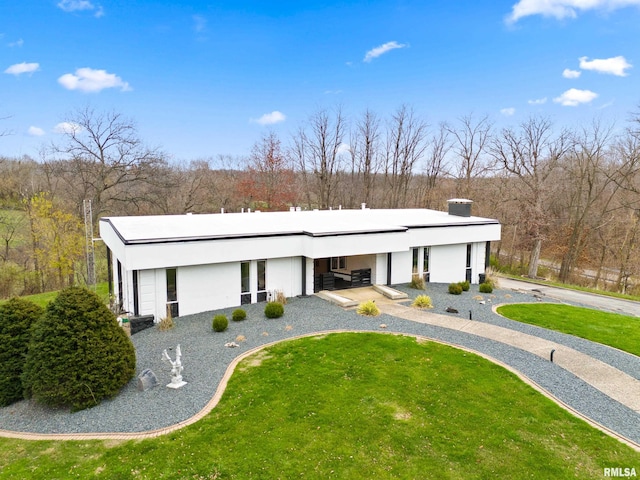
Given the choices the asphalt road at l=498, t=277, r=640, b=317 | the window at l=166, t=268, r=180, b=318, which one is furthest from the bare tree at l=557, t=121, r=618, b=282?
the window at l=166, t=268, r=180, b=318

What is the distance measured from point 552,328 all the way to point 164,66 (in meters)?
30.9

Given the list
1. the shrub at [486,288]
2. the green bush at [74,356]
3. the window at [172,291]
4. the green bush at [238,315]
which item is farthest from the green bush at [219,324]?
the shrub at [486,288]

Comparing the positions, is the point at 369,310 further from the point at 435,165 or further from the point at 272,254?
the point at 435,165

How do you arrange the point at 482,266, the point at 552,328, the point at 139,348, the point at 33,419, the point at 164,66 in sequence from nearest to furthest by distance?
the point at 33,419
the point at 139,348
the point at 552,328
the point at 482,266
the point at 164,66

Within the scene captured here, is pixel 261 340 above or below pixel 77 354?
below

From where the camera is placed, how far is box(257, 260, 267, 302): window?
18.3m

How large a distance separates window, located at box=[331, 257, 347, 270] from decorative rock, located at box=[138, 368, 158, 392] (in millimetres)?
14408

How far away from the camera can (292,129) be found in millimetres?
42938

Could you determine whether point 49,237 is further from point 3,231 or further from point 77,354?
point 77,354

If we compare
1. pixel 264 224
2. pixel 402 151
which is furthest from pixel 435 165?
pixel 264 224

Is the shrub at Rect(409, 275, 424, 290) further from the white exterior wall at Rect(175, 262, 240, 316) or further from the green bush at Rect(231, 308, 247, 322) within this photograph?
the green bush at Rect(231, 308, 247, 322)

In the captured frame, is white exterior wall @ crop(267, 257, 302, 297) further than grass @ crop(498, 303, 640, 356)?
Yes

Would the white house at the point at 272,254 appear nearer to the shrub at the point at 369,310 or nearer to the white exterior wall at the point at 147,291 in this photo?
the white exterior wall at the point at 147,291

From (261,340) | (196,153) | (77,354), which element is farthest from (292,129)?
(77,354)
